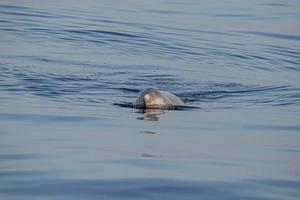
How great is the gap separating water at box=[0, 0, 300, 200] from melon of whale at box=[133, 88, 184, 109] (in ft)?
0.78

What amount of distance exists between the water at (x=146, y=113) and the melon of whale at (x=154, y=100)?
236 mm

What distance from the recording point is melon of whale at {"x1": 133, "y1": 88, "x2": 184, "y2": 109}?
13.2 metres

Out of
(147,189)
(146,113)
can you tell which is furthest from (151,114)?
(147,189)

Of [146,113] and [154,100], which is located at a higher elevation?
[154,100]

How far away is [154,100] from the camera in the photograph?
13.3 meters

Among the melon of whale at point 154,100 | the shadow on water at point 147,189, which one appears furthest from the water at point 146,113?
the melon of whale at point 154,100

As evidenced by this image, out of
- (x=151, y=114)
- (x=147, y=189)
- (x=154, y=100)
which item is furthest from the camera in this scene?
(x=154, y=100)

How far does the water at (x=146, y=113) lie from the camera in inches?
327

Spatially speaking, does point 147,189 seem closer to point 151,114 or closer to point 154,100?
point 151,114

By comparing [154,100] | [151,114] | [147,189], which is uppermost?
[154,100]

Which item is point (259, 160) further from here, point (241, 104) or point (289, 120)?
point (241, 104)

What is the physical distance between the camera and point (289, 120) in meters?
12.7

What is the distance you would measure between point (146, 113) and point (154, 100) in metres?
0.46

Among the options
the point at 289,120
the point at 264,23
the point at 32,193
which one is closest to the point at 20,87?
the point at 289,120
